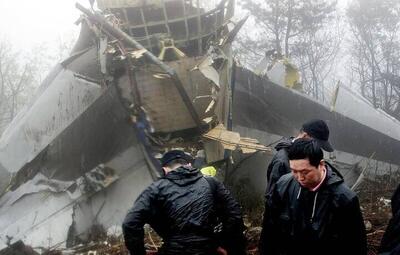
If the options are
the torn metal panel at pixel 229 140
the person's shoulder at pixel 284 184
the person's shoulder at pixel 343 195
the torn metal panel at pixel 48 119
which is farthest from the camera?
the torn metal panel at pixel 48 119

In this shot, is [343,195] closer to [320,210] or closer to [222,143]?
[320,210]

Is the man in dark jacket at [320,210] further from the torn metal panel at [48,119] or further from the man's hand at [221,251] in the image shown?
the torn metal panel at [48,119]

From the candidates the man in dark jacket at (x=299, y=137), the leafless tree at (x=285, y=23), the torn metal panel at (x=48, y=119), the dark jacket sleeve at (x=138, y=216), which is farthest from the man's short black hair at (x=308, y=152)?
the leafless tree at (x=285, y=23)

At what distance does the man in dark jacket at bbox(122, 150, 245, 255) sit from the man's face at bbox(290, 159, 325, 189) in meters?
0.79

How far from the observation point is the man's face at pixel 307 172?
2.15m

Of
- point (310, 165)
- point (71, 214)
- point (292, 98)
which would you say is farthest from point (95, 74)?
point (310, 165)

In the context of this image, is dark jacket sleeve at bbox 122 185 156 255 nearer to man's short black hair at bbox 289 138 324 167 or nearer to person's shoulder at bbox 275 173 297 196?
person's shoulder at bbox 275 173 297 196

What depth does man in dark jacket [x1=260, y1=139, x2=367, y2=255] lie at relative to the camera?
→ 2.15m

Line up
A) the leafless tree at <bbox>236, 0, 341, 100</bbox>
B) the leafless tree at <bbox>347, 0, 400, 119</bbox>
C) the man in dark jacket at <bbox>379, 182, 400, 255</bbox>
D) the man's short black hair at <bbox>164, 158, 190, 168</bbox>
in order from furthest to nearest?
1. the leafless tree at <bbox>236, 0, 341, 100</bbox>
2. the leafless tree at <bbox>347, 0, 400, 119</bbox>
3. the man's short black hair at <bbox>164, 158, 190, 168</bbox>
4. the man in dark jacket at <bbox>379, 182, 400, 255</bbox>

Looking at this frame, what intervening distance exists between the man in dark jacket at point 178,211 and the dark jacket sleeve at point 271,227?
461 mm

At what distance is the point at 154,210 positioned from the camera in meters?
2.75

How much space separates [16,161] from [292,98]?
4.70 meters

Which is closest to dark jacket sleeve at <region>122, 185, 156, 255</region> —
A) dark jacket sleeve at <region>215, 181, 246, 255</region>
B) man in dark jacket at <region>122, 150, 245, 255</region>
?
man in dark jacket at <region>122, 150, 245, 255</region>

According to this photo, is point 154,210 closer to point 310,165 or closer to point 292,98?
point 310,165
